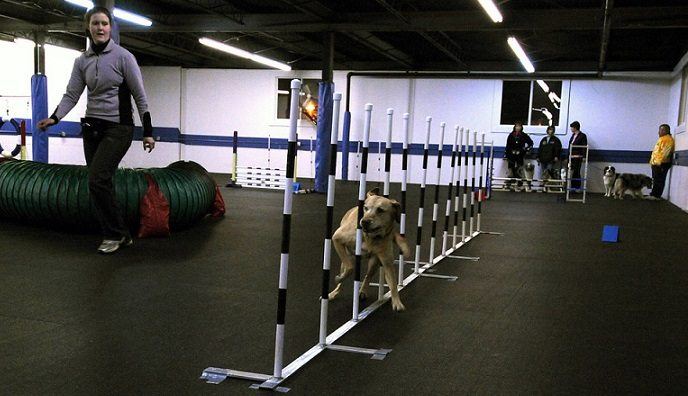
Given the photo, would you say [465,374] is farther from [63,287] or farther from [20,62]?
[20,62]

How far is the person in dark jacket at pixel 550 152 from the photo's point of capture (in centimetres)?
1539

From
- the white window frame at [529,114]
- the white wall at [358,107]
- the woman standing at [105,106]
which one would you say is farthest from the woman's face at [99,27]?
the white window frame at [529,114]

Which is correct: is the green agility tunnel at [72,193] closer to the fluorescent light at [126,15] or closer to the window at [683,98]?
the fluorescent light at [126,15]

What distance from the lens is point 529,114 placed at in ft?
54.0

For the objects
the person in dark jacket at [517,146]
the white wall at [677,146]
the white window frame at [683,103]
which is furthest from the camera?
the person in dark jacket at [517,146]

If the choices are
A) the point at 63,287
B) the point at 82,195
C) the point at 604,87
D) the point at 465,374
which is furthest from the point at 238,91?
the point at 465,374

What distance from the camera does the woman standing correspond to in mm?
4496

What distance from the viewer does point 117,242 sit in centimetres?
480

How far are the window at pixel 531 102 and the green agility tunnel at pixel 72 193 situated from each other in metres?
12.1

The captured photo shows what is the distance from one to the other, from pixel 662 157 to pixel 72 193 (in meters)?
11.6

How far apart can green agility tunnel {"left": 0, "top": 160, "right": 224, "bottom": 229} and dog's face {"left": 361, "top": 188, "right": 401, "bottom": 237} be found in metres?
3.04

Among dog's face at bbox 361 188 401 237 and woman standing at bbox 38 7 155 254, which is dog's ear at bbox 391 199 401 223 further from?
woman standing at bbox 38 7 155 254

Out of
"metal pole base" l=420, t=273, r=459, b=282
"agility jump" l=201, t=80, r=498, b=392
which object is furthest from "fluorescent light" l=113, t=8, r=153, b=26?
"agility jump" l=201, t=80, r=498, b=392

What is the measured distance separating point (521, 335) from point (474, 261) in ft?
7.14
